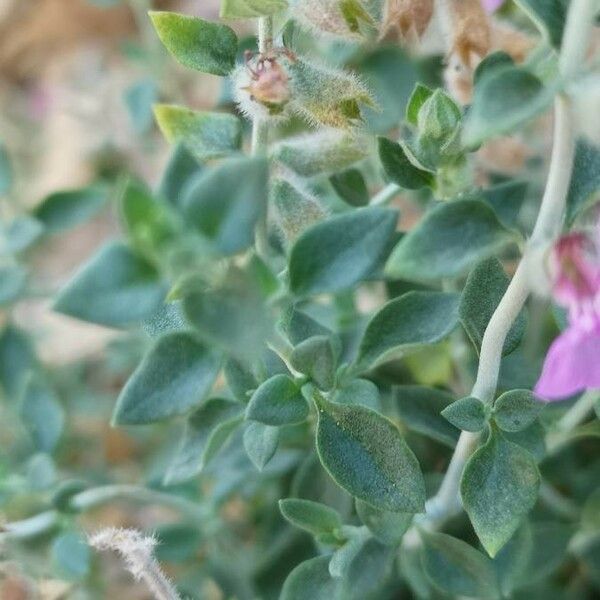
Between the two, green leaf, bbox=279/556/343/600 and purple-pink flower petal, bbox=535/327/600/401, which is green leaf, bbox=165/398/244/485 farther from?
purple-pink flower petal, bbox=535/327/600/401

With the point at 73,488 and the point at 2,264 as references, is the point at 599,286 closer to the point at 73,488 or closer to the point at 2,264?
the point at 73,488

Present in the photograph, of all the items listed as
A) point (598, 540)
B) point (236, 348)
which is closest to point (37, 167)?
point (598, 540)

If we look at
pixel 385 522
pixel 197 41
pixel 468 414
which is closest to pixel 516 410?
pixel 468 414

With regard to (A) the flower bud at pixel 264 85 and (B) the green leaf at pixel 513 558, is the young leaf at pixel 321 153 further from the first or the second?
(B) the green leaf at pixel 513 558

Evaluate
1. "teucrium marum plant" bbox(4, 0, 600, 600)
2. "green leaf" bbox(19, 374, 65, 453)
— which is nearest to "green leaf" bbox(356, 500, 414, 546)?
"teucrium marum plant" bbox(4, 0, 600, 600)

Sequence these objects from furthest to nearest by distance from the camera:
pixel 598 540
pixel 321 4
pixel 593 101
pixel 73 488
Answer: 1. pixel 598 540
2. pixel 73 488
3. pixel 321 4
4. pixel 593 101

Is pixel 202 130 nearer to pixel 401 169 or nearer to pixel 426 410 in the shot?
pixel 401 169
